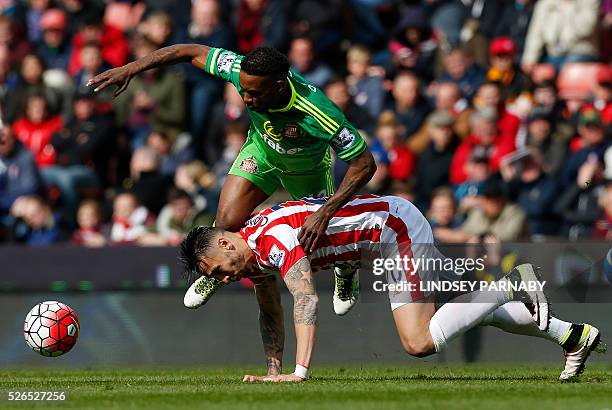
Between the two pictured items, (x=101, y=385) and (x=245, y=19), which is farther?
(x=245, y=19)

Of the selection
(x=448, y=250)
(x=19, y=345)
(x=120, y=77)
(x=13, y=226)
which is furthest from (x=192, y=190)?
(x=120, y=77)

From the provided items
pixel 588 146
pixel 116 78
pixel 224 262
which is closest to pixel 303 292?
pixel 224 262

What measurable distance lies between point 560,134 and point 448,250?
4.01m

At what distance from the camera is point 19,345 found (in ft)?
47.4

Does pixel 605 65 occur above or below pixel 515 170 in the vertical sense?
above

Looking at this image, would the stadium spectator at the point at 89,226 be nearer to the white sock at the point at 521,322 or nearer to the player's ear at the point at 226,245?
the player's ear at the point at 226,245

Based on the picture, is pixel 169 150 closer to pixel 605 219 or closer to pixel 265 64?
pixel 605 219

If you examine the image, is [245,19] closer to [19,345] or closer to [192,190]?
[192,190]

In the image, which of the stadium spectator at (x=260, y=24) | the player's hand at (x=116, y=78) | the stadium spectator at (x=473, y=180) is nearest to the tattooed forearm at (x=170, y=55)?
the player's hand at (x=116, y=78)

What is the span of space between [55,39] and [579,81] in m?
7.65

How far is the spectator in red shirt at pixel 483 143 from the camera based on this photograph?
1685 cm

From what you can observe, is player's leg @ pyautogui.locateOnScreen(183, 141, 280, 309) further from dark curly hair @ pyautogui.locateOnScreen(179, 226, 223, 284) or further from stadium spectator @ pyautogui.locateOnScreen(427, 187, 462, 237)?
stadium spectator @ pyautogui.locateOnScreen(427, 187, 462, 237)

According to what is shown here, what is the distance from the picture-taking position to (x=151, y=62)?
36.9ft

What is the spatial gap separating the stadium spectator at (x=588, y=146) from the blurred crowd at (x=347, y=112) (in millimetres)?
20
